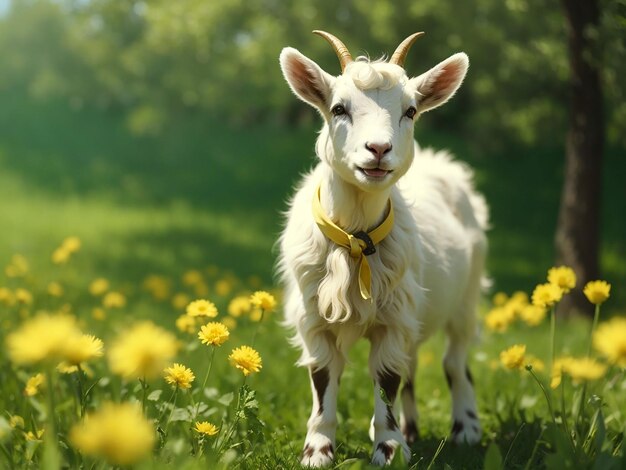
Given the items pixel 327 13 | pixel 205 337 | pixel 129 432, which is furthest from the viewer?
pixel 327 13

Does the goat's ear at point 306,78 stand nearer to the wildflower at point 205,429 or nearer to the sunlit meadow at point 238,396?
the sunlit meadow at point 238,396

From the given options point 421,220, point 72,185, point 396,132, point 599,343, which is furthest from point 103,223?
point 599,343

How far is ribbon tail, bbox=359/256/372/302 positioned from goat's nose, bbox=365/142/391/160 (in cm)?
56

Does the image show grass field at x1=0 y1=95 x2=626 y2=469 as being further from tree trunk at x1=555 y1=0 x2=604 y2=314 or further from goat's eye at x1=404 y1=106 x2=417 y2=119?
goat's eye at x1=404 y1=106 x2=417 y2=119

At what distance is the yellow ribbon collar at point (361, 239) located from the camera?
12.0 ft

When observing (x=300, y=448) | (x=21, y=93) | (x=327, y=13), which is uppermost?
(x=327, y=13)

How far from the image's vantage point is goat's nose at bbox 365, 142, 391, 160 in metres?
3.35

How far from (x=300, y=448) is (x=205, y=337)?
1.17 m

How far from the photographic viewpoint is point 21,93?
29578 millimetres

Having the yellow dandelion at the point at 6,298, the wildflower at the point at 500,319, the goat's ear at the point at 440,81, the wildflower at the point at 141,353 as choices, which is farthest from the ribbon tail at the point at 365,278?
the yellow dandelion at the point at 6,298

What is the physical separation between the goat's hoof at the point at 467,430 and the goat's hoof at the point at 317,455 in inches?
48.4

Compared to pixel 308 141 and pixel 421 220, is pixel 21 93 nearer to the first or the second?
pixel 308 141

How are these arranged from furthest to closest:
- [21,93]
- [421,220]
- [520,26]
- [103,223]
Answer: [21,93]
[103,223]
[520,26]
[421,220]

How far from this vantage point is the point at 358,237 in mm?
3740
